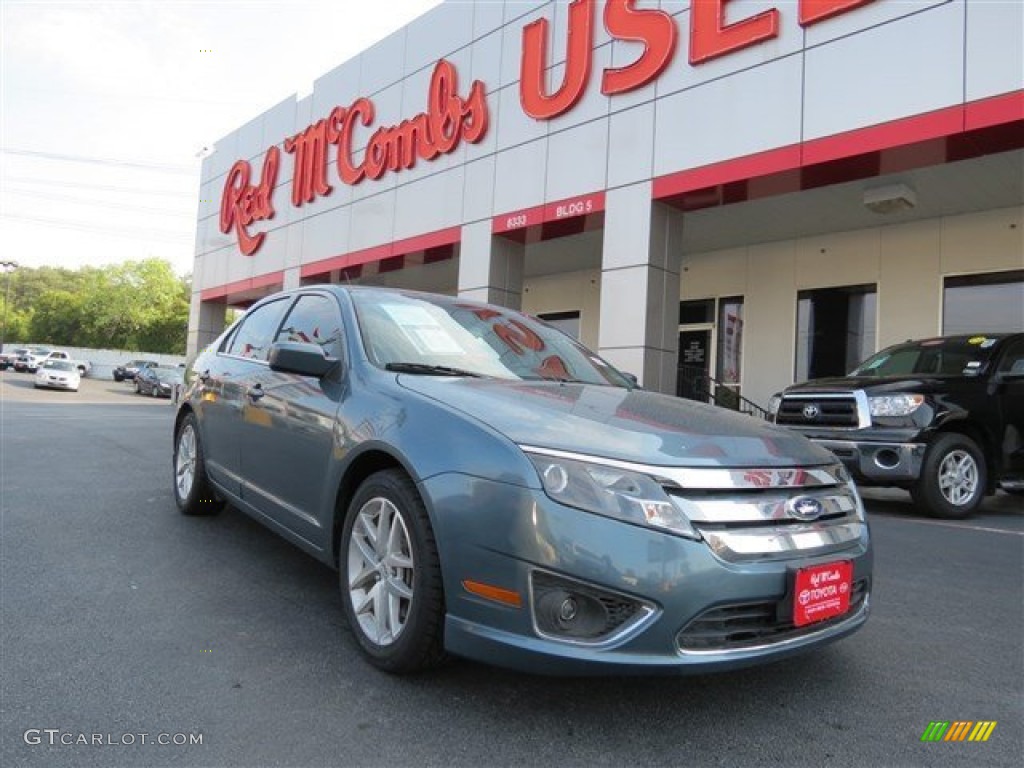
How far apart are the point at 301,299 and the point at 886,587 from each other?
12.4ft

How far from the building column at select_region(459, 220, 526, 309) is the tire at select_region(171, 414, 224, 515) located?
8160mm

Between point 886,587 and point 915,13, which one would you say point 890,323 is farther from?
point 886,587

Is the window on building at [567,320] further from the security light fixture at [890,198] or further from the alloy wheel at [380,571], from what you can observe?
the alloy wheel at [380,571]

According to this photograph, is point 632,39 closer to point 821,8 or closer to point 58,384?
point 821,8

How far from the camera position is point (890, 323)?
40.6 ft

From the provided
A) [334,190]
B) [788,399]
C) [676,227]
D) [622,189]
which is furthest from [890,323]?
[334,190]

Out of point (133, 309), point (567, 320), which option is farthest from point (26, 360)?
point (567, 320)

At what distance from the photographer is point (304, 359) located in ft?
10.7

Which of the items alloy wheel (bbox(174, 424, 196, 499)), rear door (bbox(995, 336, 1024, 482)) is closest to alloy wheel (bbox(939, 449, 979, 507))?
rear door (bbox(995, 336, 1024, 482))

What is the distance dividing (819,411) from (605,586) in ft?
17.8

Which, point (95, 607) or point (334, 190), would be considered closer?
point (95, 607)

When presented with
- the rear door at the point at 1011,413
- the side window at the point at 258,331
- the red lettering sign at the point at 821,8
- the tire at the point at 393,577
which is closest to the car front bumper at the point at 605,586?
the tire at the point at 393,577

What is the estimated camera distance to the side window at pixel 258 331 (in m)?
4.44

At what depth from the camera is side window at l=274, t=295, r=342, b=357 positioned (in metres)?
3.61
